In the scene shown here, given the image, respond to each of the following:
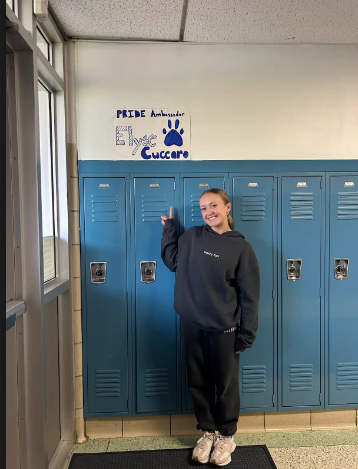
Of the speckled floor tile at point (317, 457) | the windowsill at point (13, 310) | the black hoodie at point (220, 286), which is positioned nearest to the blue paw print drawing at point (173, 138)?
the black hoodie at point (220, 286)

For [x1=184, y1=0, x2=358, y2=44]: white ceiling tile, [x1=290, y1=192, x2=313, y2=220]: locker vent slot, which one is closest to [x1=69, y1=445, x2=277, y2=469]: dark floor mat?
[x1=290, y1=192, x2=313, y2=220]: locker vent slot

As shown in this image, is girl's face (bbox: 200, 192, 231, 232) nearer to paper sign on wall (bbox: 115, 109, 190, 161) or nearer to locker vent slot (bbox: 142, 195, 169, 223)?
locker vent slot (bbox: 142, 195, 169, 223)

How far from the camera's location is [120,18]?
88.9 inches

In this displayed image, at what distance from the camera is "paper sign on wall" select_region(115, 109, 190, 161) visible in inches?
101

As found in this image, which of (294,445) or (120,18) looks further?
(294,445)

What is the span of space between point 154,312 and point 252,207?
104 cm

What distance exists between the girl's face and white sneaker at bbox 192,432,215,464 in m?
1.39

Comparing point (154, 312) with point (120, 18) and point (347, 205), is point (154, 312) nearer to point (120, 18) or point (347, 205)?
point (347, 205)

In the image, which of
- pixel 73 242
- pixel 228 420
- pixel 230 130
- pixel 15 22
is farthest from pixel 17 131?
pixel 228 420

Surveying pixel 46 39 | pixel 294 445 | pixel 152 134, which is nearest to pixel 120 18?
pixel 46 39

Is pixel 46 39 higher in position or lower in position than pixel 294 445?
higher

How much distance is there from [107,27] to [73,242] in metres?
1.47

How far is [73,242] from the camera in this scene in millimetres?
2516

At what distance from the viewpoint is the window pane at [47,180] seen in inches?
91.5
